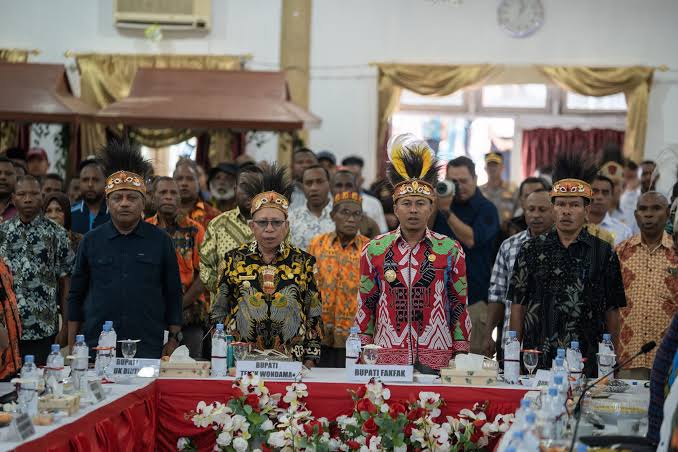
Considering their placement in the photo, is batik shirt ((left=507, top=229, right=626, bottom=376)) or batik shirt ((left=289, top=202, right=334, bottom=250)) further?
batik shirt ((left=289, top=202, right=334, bottom=250))

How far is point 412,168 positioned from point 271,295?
0.98 metres

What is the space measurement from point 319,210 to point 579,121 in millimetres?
9440

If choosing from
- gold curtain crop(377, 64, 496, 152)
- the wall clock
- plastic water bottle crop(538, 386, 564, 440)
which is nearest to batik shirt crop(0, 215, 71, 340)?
plastic water bottle crop(538, 386, 564, 440)

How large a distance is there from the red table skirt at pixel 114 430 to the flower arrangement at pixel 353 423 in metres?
0.22

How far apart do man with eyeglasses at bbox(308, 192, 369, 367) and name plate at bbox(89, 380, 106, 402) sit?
2.10 m

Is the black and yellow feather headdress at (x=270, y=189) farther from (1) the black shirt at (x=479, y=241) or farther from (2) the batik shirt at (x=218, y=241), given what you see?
(1) the black shirt at (x=479, y=241)

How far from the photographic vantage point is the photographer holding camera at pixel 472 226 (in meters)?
6.70

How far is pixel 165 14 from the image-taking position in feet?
46.5

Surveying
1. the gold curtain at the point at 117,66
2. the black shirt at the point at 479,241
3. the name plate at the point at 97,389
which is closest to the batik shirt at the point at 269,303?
the name plate at the point at 97,389

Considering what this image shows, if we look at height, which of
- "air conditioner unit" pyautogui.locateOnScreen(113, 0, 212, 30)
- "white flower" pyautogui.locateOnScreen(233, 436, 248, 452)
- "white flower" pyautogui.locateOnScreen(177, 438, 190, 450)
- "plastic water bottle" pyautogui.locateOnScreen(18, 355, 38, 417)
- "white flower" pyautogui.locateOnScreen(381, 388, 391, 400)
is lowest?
"white flower" pyautogui.locateOnScreen(177, 438, 190, 450)

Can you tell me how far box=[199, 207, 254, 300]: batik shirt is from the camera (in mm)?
5922

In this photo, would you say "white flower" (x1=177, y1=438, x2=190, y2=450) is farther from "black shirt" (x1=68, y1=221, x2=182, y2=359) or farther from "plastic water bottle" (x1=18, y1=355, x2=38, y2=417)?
"plastic water bottle" (x1=18, y1=355, x2=38, y2=417)

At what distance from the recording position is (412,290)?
196 inches

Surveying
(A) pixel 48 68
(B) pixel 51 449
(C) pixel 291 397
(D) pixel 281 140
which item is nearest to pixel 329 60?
(D) pixel 281 140
